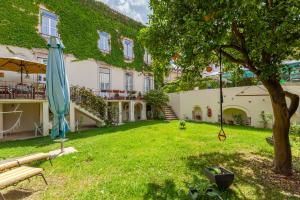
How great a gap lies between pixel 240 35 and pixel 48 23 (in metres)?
14.1

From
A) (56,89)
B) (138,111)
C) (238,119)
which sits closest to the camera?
(56,89)

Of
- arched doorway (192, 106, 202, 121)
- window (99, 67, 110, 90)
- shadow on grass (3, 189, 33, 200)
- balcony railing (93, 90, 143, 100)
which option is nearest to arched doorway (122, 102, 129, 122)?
balcony railing (93, 90, 143, 100)

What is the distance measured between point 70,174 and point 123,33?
1803 centimetres

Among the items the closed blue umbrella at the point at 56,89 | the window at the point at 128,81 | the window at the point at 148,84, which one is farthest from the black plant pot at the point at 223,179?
the window at the point at 148,84

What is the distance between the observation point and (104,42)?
19938 mm

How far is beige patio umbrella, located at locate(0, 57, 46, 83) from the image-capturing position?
11402 mm

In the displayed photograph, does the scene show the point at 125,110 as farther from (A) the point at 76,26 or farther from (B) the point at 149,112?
(A) the point at 76,26

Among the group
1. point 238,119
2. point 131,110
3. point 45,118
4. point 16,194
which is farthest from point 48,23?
point 238,119

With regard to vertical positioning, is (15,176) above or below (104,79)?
below

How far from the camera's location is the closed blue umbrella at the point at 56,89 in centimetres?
699

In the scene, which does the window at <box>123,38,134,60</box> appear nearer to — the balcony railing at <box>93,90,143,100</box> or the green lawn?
the balcony railing at <box>93,90,143,100</box>

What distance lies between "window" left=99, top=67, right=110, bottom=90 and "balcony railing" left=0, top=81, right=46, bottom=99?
619cm

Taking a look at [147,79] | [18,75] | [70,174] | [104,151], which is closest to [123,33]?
[147,79]

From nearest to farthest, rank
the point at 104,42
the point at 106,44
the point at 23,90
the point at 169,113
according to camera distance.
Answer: the point at 23,90 → the point at 104,42 → the point at 106,44 → the point at 169,113
